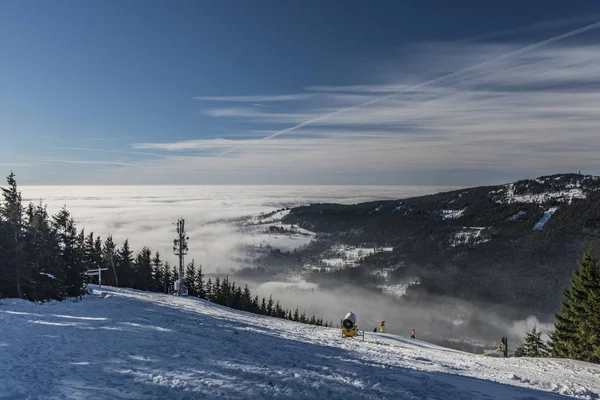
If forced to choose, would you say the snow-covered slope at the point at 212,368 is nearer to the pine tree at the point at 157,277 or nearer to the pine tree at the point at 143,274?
the pine tree at the point at 143,274

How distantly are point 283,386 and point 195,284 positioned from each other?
7742cm

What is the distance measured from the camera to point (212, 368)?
12297 mm

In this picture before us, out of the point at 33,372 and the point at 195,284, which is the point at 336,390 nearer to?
the point at 33,372

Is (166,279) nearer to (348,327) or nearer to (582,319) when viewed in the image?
(348,327)

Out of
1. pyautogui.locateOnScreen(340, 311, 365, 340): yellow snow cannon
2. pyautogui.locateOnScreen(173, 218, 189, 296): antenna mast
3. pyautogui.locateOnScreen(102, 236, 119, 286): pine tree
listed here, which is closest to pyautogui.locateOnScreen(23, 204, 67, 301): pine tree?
pyautogui.locateOnScreen(173, 218, 189, 296): antenna mast

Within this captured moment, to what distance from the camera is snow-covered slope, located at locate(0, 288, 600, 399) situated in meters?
10.2

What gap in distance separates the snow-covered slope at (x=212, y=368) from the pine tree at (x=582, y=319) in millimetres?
15603

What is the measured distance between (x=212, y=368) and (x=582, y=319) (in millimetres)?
37008

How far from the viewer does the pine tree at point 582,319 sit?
32.6 metres

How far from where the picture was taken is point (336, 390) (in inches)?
442

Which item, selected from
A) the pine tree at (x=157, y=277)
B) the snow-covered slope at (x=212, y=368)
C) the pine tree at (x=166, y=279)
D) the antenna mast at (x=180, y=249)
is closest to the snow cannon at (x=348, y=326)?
the snow-covered slope at (x=212, y=368)

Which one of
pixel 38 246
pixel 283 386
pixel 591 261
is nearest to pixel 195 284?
pixel 38 246

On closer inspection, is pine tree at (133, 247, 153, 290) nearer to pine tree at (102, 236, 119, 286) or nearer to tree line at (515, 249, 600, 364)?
pine tree at (102, 236, 119, 286)

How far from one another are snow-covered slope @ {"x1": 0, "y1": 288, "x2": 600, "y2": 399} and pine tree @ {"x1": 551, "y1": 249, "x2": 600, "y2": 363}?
15.6 m
